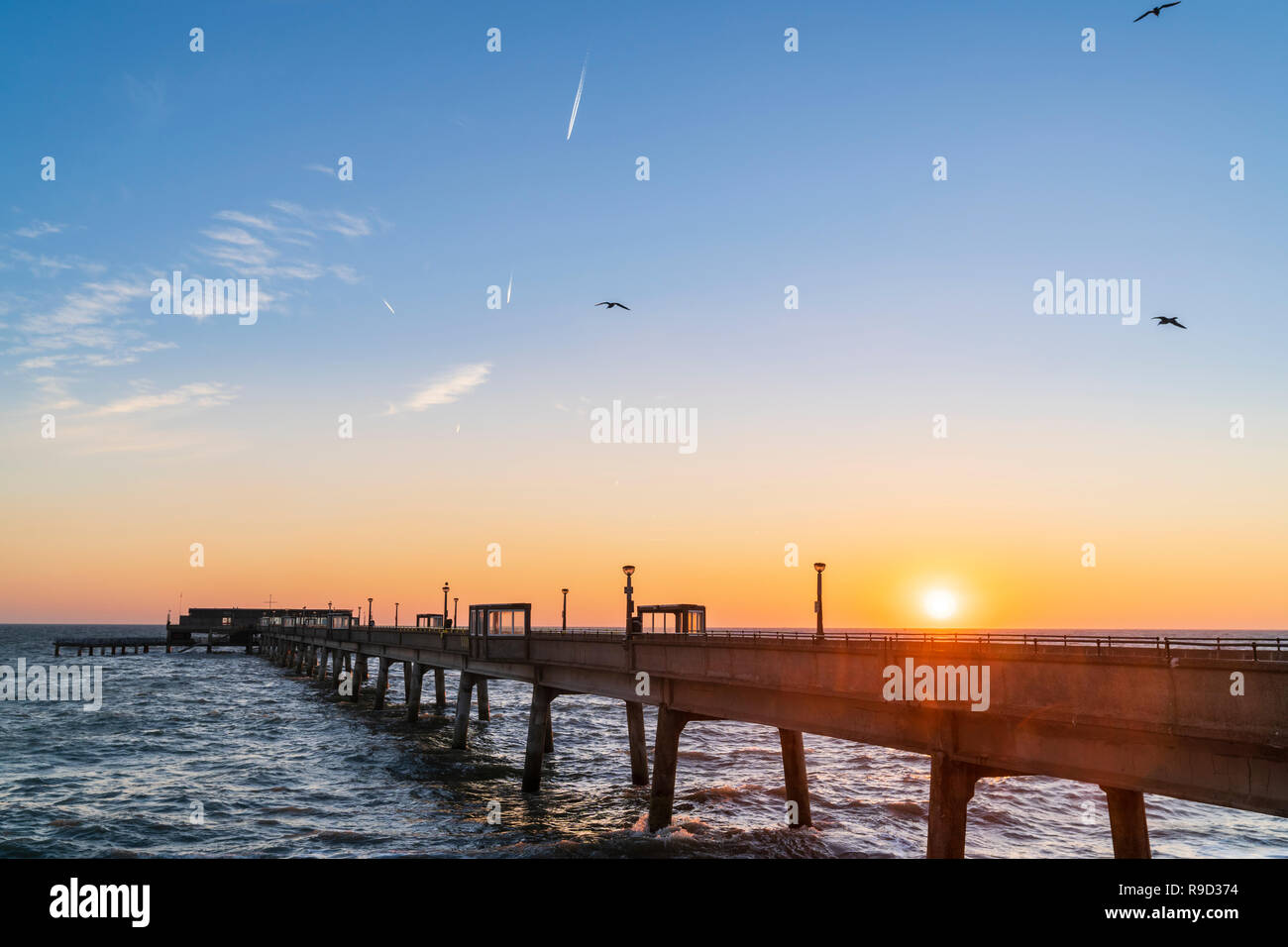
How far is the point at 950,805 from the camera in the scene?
23.3 m

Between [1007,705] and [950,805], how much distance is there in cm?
362

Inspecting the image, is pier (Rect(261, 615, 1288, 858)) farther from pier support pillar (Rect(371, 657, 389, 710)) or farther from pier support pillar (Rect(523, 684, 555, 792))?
pier support pillar (Rect(371, 657, 389, 710))

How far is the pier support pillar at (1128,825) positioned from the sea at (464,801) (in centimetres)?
1209

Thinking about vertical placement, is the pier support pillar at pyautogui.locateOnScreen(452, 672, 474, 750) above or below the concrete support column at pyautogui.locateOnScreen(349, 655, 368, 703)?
above

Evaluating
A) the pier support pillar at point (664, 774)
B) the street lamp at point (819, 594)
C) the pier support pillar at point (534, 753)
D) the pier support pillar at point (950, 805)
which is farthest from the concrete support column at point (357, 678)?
→ the pier support pillar at point (950, 805)

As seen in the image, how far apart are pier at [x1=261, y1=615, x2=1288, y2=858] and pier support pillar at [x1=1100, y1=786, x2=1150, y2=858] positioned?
5 cm

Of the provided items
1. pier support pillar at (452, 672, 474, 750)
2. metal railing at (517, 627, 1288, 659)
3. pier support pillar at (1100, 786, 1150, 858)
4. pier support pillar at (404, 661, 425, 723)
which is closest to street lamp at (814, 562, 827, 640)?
metal railing at (517, 627, 1288, 659)

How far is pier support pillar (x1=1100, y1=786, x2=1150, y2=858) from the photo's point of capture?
22859mm

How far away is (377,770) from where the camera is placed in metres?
49.3

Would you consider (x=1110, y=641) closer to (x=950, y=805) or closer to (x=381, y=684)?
(x=950, y=805)

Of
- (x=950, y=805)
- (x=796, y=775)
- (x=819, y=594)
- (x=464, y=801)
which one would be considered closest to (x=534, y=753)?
(x=464, y=801)
